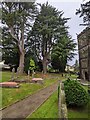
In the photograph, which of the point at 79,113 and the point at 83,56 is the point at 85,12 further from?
the point at 83,56

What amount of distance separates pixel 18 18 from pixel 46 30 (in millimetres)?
9054

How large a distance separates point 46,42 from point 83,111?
129 ft

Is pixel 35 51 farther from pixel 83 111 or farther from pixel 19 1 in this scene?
pixel 83 111

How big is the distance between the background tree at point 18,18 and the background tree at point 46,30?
12.7 feet

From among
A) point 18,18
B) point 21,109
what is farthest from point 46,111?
point 18,18

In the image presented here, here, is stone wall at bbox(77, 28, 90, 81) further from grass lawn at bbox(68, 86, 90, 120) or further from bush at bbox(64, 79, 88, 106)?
grass lawn at bbox(68, 86, 90, 120)

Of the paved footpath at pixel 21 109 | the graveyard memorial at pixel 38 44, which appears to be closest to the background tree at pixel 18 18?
the graveyard memorial at pixel 38 44

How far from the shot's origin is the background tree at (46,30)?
162 feet

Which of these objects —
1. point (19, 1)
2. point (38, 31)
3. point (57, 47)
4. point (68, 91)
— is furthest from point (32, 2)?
point (68, 91)

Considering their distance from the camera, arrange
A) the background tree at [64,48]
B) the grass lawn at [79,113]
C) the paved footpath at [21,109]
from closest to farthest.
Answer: the paved footpath at [21,109] → the grass lawn at [79,113] → the background tree at [64,48]

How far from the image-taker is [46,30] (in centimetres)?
4812

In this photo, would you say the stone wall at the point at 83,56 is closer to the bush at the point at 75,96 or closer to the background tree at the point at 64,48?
the background tree at the point at 64,48

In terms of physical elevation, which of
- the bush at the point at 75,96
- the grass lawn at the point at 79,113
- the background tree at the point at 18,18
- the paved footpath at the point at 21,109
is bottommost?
the grass lawn at the point at 79,113

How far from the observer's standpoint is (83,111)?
14.5 metres
